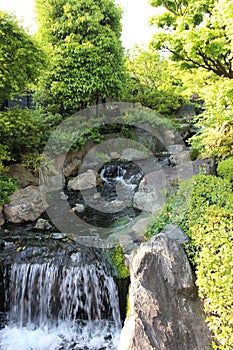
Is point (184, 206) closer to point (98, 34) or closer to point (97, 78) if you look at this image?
point (97, 78)

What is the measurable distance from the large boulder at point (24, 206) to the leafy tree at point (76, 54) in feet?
19.4

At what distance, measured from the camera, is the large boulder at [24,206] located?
8.22 metres

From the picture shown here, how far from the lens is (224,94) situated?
618cm

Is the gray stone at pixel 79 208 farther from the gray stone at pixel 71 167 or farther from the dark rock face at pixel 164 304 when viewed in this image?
the dark rock face at pixel 164 304

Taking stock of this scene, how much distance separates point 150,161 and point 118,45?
7.09 m

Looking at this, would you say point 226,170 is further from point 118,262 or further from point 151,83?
point 151,83

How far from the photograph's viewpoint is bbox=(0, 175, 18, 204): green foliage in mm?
8406

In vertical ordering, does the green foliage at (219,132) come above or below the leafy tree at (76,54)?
below

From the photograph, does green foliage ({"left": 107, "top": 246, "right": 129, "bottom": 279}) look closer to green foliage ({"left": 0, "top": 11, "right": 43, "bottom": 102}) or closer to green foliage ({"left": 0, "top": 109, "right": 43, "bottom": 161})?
green foliage ({"left": 0, "top": 109, "right": 43, "bottom": 161})

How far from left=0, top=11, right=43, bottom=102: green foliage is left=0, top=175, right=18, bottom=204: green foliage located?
10.2ft

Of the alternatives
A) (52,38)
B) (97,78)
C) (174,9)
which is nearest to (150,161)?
(97,78)

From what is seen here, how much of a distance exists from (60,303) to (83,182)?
663 centimetres

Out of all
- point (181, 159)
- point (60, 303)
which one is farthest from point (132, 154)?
point (60, 303)

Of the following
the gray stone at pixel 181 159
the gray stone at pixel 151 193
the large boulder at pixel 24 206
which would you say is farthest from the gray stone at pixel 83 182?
the gray stone at pixel 181 159
